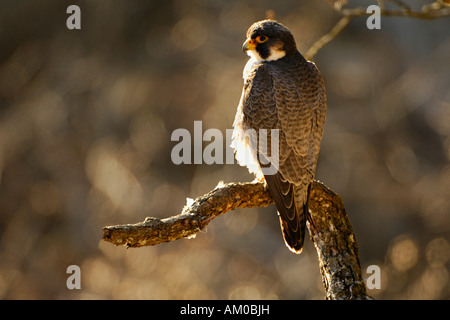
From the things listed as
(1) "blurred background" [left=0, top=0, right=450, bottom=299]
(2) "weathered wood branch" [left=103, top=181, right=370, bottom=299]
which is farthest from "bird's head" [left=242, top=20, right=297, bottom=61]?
(1) "blurred background" [left=0, top=0, right=450, bottom=299]

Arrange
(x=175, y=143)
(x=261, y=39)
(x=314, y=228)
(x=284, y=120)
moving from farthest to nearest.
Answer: (x=175, y=143), (x=261, y=39), (x=284, y=120), (x=314, y=228)

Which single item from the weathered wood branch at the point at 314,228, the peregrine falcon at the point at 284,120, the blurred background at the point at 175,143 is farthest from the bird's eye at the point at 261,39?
the blurred background at the point at 175,143

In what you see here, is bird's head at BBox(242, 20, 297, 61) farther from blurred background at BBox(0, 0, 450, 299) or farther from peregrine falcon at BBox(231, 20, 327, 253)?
blurred background at BBox(0, 0, 450, 299)

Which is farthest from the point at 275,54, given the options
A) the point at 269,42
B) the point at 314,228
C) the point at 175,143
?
the point at 175,143

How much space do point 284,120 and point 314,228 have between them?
67cm

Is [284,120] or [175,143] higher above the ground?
[175,143]

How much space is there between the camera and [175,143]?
27.6ft

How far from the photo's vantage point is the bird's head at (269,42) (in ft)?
12.8

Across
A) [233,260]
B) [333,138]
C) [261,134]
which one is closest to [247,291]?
[233,260]

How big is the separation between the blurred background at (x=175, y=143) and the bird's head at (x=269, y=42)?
363 centimetres

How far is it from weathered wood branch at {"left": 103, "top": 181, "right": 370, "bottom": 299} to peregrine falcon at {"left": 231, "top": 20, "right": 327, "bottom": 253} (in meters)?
0.10

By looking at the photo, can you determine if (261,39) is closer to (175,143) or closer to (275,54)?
(275,54)

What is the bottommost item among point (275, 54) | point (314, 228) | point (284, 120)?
point (314, 228)

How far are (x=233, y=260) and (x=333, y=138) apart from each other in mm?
2093
